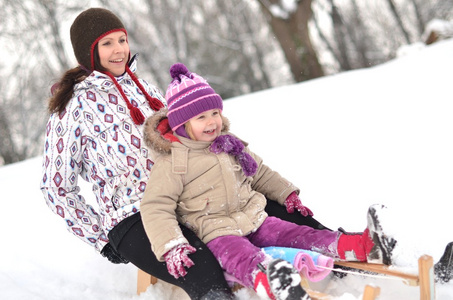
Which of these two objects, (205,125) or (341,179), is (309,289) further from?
(341,179)

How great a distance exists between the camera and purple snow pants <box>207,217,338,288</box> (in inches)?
73.5

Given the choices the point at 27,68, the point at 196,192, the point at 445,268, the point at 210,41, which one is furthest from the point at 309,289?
the point at 210,41

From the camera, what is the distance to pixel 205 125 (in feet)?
7.11

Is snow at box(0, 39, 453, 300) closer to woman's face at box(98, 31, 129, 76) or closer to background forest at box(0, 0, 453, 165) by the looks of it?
woman's face at box(98, 31, 129, 76)

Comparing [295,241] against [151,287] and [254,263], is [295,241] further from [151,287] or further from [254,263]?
[151,287]

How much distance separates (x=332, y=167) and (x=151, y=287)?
5.92 feet

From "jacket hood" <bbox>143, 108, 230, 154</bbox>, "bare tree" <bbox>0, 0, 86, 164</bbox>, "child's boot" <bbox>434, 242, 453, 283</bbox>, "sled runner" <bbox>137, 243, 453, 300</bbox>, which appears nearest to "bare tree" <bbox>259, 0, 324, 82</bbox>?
"bare tree" <bbox>0, 0, 86, 164</bbox>

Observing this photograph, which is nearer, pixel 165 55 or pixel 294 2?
pixel 294 2

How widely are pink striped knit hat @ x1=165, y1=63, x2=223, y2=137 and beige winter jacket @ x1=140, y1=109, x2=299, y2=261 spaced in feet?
0.28

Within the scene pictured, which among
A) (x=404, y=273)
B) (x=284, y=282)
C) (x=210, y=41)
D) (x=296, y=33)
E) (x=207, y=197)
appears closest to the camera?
(x=284, y=282)

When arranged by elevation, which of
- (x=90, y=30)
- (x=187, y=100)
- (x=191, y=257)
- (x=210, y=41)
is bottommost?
(x=191, y=257)

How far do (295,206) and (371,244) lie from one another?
543 millimetres

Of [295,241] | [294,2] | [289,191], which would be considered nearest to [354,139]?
[289,191]

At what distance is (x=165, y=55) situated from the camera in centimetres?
1398
